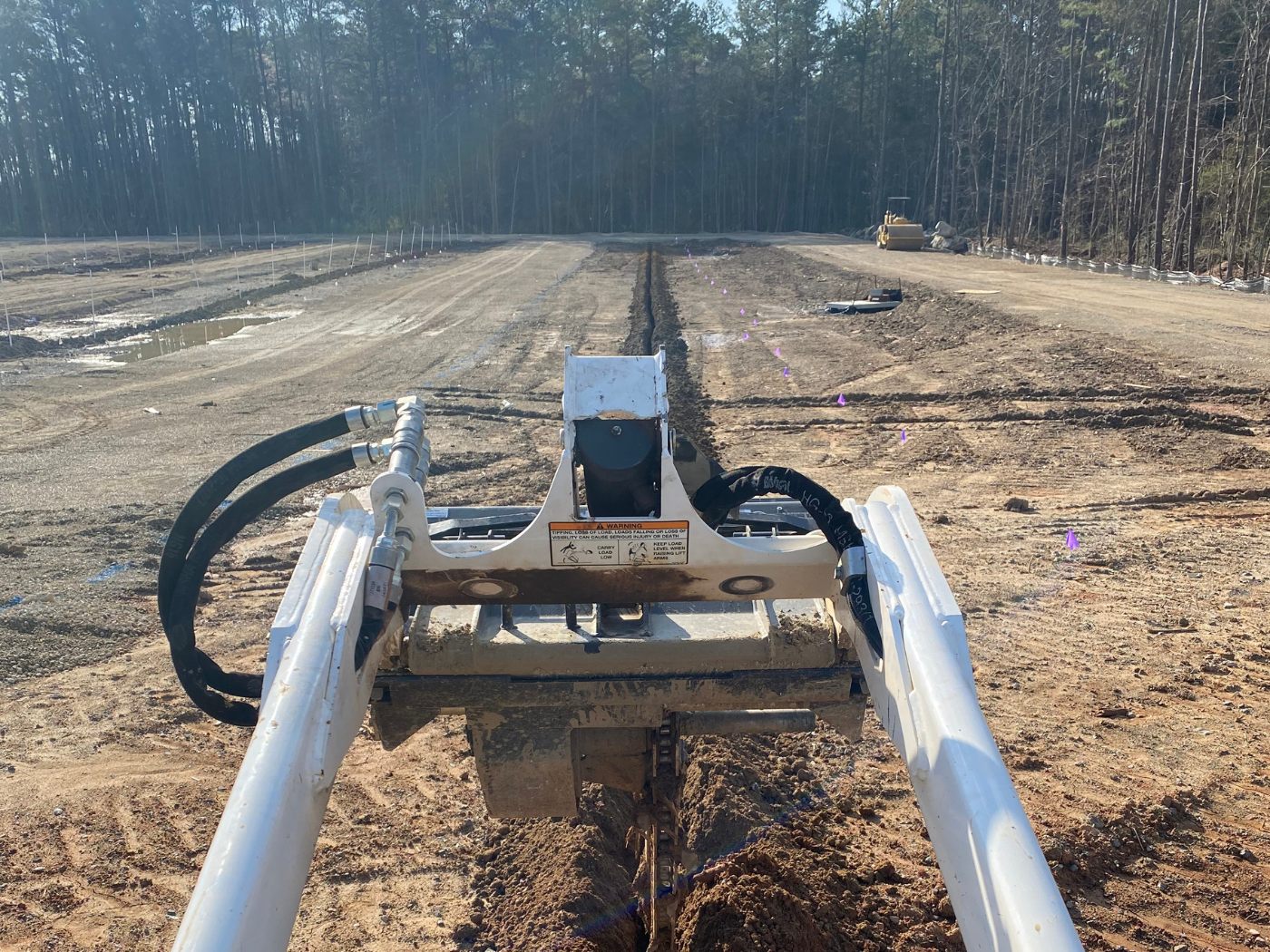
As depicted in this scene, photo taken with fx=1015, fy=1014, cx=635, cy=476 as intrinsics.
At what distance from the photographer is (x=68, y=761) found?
4.91 m

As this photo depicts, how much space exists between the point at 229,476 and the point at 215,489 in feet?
0.21

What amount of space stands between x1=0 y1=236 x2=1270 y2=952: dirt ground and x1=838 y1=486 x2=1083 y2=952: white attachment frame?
149cm

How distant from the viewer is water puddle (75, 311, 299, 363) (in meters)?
18.7

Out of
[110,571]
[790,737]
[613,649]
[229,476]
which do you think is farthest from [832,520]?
[110,571]

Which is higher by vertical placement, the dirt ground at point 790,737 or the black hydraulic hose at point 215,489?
the black hydraulic hose at point 215,489

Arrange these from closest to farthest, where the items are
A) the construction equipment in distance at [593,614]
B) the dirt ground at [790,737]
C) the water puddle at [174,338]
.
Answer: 1. the construction equipment in distance at [593,614]
2. the dirt ground at [790,737]
3. the water puddle at [174,338]

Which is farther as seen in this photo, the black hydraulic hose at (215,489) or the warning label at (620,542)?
the black hydraulic hose at (215,489)

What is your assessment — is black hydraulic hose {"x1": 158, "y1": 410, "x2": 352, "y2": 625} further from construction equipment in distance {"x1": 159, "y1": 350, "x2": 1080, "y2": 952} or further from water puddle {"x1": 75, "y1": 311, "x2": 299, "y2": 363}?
water puddle {"x1": 75, "y1": 311, "x2": 299, "y2": 363}

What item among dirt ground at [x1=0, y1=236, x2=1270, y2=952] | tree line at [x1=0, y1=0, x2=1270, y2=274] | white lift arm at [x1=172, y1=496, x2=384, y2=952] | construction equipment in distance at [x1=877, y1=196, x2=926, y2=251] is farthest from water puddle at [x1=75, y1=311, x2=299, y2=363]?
tree line at [x1=0, y1=0, x2=1270, y2=274]

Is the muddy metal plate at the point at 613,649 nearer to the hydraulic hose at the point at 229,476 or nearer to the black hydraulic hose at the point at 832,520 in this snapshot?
the black hydraulic hose at the point at 832,520

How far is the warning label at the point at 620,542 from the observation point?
3.03 metres

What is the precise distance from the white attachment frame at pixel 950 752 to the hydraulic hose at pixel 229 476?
5.64 ft

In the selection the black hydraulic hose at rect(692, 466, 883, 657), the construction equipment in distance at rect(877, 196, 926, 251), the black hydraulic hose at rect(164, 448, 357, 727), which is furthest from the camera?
the construction equipment in distance at rect(877, 196, 926, 251)

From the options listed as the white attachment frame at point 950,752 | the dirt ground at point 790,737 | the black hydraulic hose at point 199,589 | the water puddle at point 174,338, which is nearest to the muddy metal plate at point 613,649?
the white attachment frame at point 950,752
